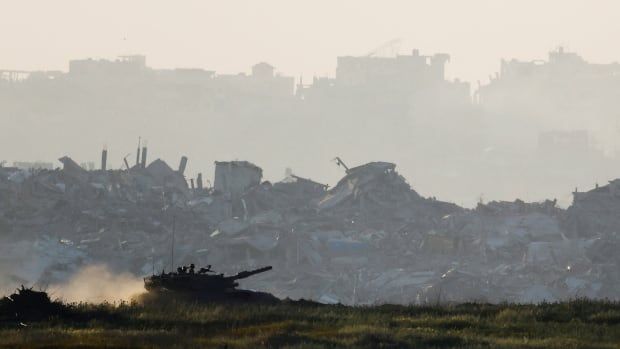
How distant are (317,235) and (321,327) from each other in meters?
53.5

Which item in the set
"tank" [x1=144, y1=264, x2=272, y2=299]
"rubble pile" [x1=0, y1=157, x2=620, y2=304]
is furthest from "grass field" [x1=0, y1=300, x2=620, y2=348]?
"rubble pile" [x1=0, y1=157, x2=620, y2=304]

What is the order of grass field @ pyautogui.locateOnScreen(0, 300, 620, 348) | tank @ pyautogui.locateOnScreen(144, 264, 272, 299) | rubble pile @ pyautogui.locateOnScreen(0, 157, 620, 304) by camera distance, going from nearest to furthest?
grass field @ pyautogui.locateOnScreen(0, 300, 620, 348) → tank @ pyautogui.locateOnScreen(144, 264, 272, 299) → rubble pile @ pyautogui.locateOnScreen(0, 157, 620, 304)

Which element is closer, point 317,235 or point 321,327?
point 321,327

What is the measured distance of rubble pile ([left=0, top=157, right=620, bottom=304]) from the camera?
69.3 meters

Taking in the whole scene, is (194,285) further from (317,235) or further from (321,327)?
(317,235)

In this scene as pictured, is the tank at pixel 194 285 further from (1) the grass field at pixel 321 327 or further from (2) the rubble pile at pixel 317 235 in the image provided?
(2) the rubble pile at pixel 317 235

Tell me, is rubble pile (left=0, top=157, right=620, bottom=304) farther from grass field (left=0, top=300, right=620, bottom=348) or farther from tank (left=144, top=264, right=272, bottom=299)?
grass field (left=0, top=300, right=620, bottom=348)

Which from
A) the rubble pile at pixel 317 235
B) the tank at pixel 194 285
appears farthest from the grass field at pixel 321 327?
the rubble pile at pixel 317 235

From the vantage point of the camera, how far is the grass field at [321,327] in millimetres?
24781

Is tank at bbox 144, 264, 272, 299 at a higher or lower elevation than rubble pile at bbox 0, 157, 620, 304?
lower

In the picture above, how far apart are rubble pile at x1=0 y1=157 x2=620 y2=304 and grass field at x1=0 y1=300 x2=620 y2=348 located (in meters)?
32.8

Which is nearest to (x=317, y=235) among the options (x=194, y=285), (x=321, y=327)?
(x=194, y=285)

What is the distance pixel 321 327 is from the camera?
27.2 meters

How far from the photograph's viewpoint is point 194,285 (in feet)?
107
